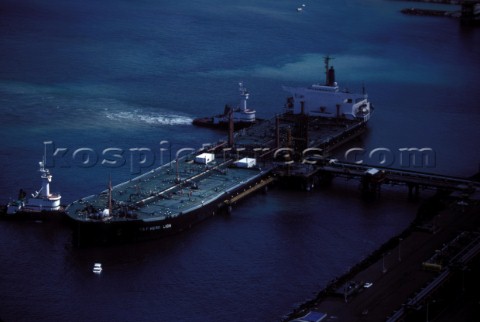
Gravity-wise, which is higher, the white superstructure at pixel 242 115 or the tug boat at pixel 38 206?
the white superstructure at pixel 242 115

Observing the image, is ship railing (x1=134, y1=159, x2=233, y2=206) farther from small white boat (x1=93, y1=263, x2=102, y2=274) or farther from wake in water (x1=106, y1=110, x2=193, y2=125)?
wake in water (x1=106, y1=110, x2=193, y2=125)

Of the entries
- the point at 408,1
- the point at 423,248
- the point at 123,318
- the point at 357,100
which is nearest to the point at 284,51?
the point at 357,100

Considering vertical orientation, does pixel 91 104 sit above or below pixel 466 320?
above

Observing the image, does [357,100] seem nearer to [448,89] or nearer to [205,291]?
[448,89]

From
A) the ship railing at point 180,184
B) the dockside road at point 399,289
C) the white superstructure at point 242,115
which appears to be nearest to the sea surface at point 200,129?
the dockside road at point 399,289

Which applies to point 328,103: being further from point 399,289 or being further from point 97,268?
point 399,289

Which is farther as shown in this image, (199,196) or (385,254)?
(199,196)

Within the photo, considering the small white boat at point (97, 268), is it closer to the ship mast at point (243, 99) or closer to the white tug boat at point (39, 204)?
the white tug boat at point (39, 204)
